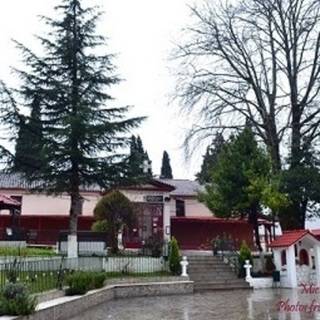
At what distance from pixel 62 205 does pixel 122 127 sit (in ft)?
50.5

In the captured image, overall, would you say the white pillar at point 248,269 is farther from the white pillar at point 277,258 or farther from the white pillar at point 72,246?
the white pillar at point 72,246

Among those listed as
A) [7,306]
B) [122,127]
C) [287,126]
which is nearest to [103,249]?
[122,127]

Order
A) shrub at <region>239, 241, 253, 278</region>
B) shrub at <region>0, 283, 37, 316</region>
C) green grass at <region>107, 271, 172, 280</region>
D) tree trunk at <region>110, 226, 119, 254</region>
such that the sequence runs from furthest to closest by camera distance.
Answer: tree trunk at <region>110, 226, 119, 254</region> < shrub at <region>239, 241, 253, 278</region> < green grass at <region>107, 271, 172, 280</region> < shrub at <region>0, 283, 37, 316</region>

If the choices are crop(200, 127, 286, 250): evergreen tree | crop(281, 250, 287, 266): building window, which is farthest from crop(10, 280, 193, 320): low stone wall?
crop(200, 127, 286, 250): evergreen tree

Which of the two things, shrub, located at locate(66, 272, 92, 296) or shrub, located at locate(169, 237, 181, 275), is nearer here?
shrub, located at locate(66, 272, 92, 296)

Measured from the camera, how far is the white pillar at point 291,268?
2164 centimetres

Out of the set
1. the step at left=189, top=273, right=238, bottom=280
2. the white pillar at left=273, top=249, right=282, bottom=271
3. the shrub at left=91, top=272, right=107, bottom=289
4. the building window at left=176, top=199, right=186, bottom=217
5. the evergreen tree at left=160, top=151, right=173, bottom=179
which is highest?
the evergreen tree at left=160, top=151, right=173, bottom=179

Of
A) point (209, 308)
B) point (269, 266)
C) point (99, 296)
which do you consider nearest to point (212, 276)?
point (269, 266)

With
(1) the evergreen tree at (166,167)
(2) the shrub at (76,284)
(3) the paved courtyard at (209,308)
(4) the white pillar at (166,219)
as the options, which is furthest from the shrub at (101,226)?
(1) the evergreen tree at (166,167)

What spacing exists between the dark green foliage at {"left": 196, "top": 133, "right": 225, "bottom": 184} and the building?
1424mm

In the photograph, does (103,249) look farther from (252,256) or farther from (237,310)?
(237,310)

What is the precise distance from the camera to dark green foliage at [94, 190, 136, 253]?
24.0 meters

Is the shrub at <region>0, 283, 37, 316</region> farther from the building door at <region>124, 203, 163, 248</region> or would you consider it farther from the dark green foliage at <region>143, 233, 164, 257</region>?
the building door at <region>124, 203, 163, 248</region>

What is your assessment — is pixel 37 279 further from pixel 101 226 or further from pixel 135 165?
pixel 101 226
